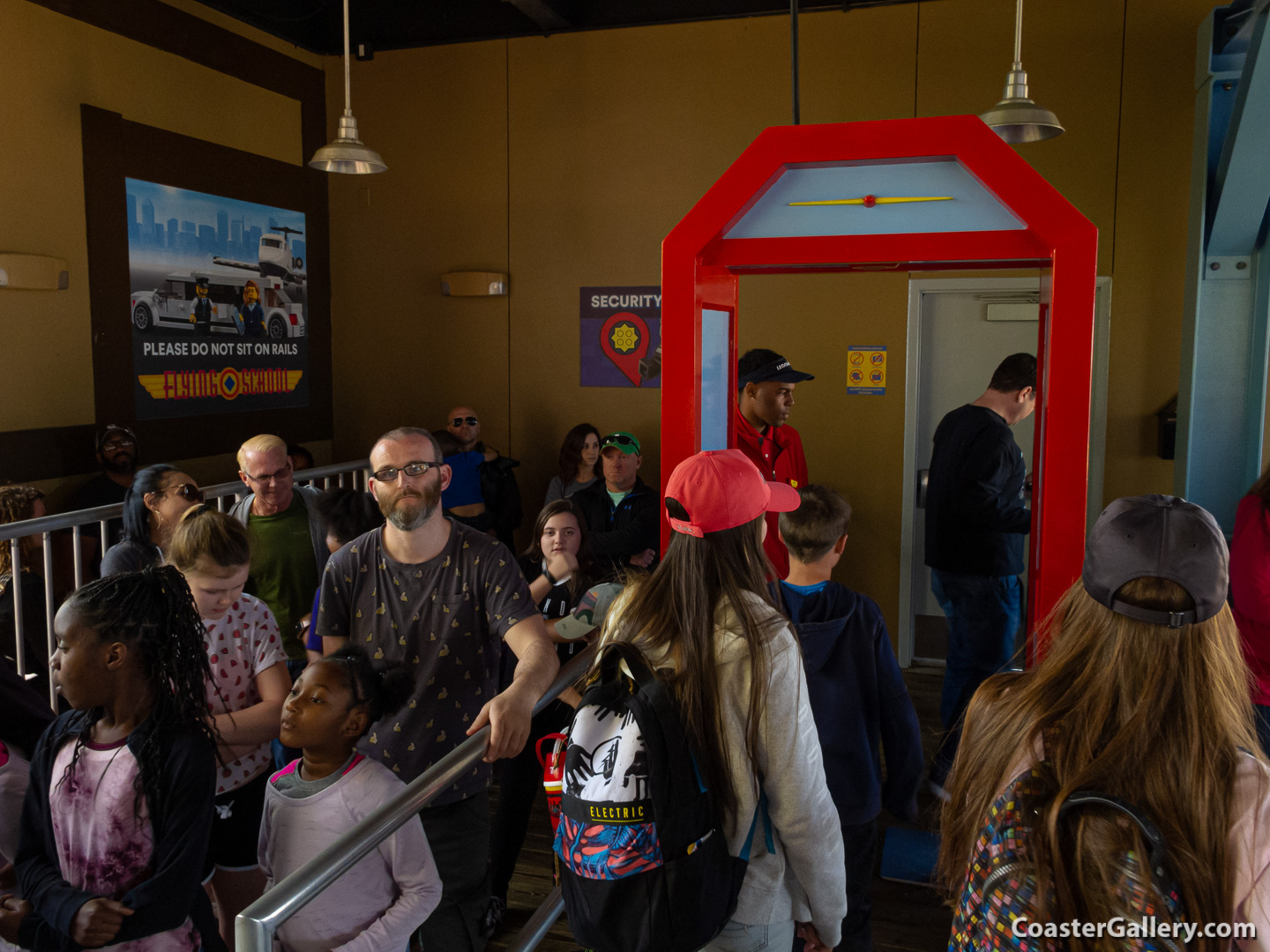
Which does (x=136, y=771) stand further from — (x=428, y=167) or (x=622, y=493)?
(x=428, y=167)

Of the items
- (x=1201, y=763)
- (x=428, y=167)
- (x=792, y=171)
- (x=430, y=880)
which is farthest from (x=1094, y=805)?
(x=428, y=167)

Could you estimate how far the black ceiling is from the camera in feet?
18.3

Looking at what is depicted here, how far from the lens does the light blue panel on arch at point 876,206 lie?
7.54 feet

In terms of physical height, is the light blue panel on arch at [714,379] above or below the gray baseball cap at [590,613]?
above

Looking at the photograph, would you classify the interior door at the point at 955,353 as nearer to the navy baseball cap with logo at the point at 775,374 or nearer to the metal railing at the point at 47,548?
the navy baseball cap with logo at the point at 775,374

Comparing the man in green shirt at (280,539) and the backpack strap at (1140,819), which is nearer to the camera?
the backpack strap at (1140,819)

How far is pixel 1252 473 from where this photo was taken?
3.91 meters

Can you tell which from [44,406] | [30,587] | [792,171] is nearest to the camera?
[792,171]

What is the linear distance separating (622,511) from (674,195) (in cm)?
238

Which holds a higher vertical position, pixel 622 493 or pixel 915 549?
pixel 622 493

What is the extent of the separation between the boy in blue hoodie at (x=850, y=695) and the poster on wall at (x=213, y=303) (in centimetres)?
410

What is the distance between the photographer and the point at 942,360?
18.5 ft

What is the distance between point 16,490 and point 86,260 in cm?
162
